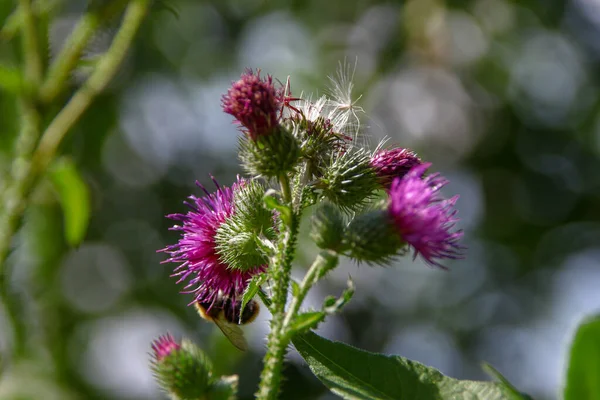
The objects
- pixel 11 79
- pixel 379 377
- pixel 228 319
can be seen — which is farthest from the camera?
pixel 11 79

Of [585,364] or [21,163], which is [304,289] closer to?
[585,364]

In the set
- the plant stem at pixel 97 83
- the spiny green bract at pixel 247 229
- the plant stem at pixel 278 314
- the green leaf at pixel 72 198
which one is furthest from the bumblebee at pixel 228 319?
the plant stem at pixel 97 83

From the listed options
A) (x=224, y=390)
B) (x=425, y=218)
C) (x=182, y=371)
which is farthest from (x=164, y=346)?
(x=425, y=218)

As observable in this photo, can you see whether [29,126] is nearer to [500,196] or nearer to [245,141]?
[245,141]

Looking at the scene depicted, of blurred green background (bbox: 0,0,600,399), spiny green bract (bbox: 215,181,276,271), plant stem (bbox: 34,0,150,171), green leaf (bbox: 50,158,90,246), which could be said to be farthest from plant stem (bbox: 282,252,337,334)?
blurred green background (bbox: 0,0,600,399)

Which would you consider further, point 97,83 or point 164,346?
point 97,83
